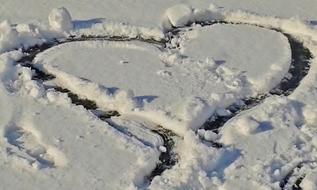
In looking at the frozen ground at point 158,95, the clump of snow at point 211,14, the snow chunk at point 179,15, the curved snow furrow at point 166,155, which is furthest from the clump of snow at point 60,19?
the curved snow furrow at point 166,155

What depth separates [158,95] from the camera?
4.24m

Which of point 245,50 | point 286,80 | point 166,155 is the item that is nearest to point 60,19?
point 245,50

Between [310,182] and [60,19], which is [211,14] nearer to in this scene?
[60,19]

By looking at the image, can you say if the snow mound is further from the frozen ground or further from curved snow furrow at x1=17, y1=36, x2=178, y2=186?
curved snow furrow at x1=17, y1=36, x2=178, y2=186

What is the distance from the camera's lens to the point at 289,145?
3.90 metres

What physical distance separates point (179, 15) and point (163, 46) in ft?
1.17

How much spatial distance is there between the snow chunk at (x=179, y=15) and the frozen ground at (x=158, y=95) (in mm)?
10

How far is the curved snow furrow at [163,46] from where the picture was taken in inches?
153

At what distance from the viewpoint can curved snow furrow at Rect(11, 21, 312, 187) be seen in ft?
12.7

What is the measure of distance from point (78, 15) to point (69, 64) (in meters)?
0.62

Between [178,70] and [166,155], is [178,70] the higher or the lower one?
the higher one

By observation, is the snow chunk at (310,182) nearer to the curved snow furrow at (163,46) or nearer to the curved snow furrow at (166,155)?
the curved snow furrow at (163,46)

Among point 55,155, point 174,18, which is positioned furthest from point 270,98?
point 55,155

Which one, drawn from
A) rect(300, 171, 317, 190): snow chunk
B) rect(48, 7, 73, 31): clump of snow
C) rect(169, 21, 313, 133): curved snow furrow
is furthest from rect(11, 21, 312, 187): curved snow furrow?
rect(300, 171, 317, 190): snow chunk
